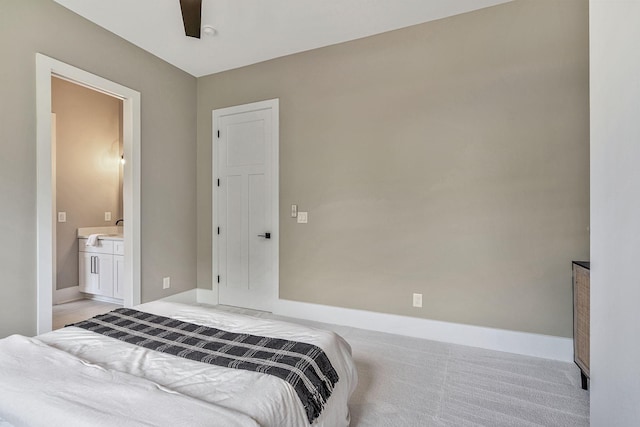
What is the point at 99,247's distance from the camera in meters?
3.85

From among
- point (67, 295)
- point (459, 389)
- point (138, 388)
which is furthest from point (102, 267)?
point (459, 389)

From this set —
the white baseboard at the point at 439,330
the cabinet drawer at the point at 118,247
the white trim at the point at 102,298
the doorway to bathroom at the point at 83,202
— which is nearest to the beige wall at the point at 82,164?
the doorway to bathroom at the point at 83,202

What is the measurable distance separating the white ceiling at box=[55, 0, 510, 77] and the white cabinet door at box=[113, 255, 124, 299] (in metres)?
2.45

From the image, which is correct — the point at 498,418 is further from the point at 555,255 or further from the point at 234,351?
the point at 234,351

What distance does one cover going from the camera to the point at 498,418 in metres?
1.74

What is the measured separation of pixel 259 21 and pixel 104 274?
3.48 m

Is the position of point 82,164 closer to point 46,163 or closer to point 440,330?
point 46,163

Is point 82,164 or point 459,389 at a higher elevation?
point 82,164

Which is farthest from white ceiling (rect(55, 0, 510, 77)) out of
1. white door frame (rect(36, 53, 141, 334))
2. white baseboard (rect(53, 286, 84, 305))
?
white baseboard (rect(53, 286, 84, 305))

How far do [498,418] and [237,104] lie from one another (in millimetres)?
3748

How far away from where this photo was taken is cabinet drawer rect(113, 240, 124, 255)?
368 centimetres

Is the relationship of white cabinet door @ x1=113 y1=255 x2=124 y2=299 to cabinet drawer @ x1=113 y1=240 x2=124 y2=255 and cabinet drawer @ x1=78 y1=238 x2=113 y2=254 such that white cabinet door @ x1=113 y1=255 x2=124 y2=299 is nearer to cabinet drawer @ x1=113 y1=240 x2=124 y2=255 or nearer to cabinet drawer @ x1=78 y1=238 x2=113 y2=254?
cabinet drawer @ x1=113 y1=240 x2=124 y2=255

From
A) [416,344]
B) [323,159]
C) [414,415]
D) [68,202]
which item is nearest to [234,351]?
[414,415]

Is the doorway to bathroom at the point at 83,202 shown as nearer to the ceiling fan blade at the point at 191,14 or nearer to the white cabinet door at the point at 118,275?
the white cabinet door at the point at 118,275
